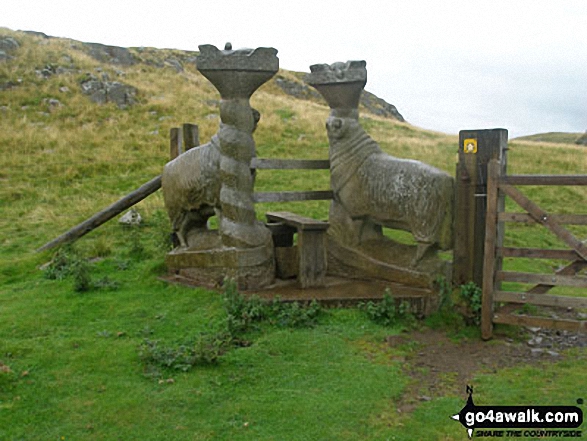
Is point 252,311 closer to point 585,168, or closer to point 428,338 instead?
point 428,338

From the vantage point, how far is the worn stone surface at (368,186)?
7312 mm

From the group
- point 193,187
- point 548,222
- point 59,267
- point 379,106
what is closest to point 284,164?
point 193,187

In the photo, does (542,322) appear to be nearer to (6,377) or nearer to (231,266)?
(231,266)

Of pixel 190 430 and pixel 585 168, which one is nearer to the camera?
pixel 190 430

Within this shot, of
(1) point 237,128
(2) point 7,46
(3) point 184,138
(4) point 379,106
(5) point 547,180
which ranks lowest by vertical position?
(5) point 547,180

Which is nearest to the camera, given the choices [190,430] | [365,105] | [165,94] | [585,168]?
[190,430]

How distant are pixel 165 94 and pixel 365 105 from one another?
2744 centimetres

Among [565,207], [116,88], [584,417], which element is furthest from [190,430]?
[116,88]

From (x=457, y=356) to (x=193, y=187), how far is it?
4.13m

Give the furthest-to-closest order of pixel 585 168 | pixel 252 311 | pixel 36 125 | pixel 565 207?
pixel 36 125, pixel 585 168, pixel 565 207, pixel 252 311

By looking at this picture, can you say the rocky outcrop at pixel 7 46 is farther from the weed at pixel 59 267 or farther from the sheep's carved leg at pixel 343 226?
the sheep's carved leg at pixel 343 226

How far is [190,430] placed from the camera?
4.50m

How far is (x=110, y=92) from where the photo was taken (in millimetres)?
26578
